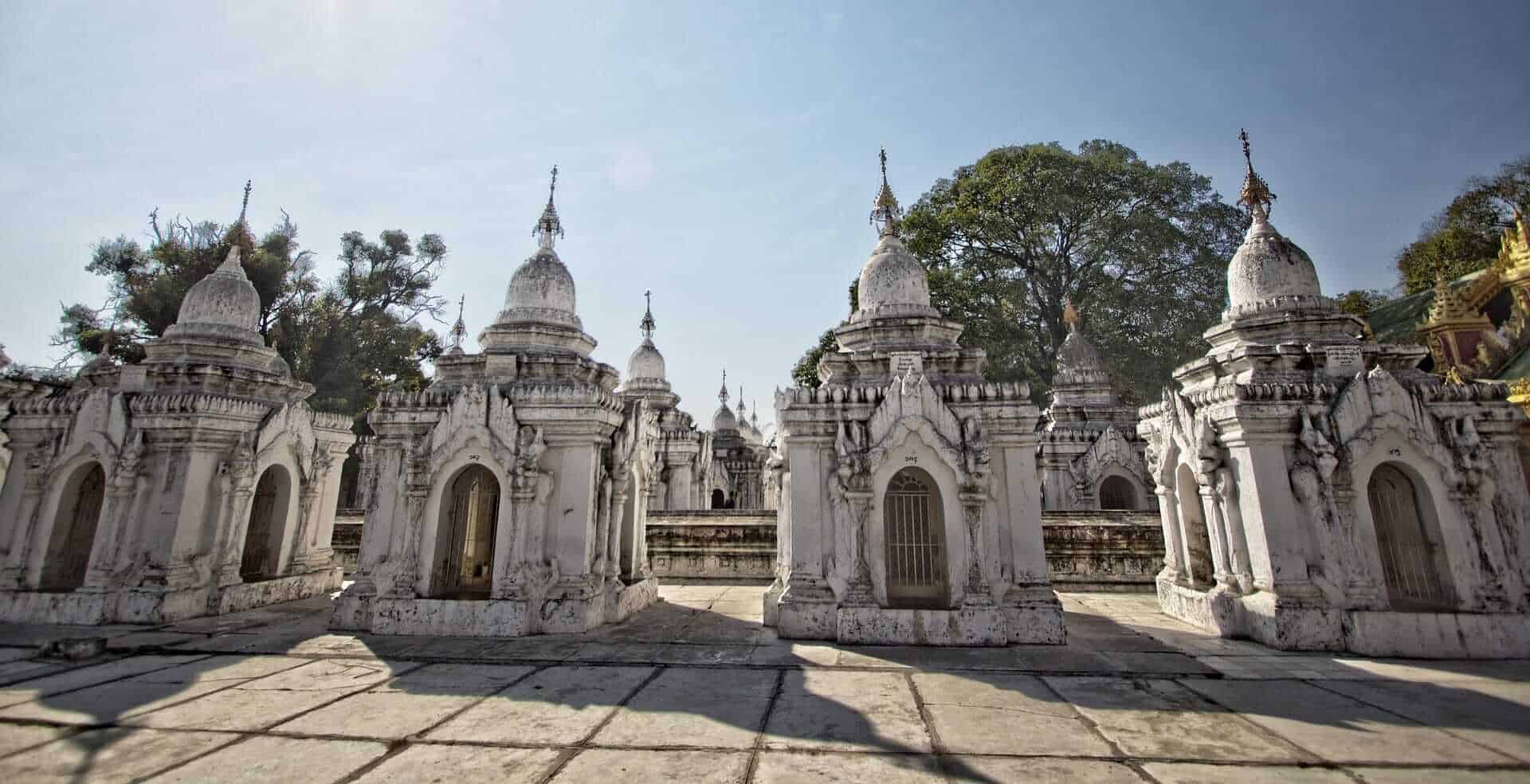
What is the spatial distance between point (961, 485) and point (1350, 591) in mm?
5099

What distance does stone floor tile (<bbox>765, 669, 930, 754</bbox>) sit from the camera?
516cm

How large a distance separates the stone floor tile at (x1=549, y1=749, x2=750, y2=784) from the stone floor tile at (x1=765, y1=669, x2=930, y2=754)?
50 centimetres

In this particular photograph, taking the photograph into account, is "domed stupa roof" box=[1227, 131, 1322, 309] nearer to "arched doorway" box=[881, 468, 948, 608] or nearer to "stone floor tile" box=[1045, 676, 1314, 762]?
"arched doorway" box=[881, 468, 948, 608]

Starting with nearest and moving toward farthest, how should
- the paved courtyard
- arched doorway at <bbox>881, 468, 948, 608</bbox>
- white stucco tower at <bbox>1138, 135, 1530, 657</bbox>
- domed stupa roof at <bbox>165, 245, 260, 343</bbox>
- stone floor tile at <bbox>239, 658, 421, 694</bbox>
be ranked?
the paved courtyard < stone floor tile at <bbox>239, 658, 421, 694</bbox> < white stucco tower at <bbox>1138, 135, 1530, 657</bbox> < arched doorway at <bbox>881, 468, 948, 608</bbox> < domed stupa roof at <bbox>165, 245, 260, 343</bbox>

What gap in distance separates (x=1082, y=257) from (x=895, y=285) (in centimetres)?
2154

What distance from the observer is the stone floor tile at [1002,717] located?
16.7 ft

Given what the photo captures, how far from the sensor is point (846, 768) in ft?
15.3

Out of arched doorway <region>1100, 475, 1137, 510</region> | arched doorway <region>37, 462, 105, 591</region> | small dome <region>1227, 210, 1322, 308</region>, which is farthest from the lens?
arched doorway <region>1100, 475, 1137, 510</region>

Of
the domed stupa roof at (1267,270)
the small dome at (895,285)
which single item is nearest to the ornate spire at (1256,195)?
the domed stupa roof at (1267,270)

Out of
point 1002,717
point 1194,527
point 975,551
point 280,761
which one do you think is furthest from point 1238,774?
point 1194,527

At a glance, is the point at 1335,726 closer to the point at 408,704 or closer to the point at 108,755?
the point at 408,704

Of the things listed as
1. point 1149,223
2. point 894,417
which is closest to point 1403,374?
point 894,417

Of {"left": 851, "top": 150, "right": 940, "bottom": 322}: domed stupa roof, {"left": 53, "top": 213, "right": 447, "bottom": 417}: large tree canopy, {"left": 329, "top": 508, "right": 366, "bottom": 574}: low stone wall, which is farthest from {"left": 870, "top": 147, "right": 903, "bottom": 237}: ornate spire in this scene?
{"left": 53, "top": 213, "right": 447, "bottom": 417}: large tree canopy

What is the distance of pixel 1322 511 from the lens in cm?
884
